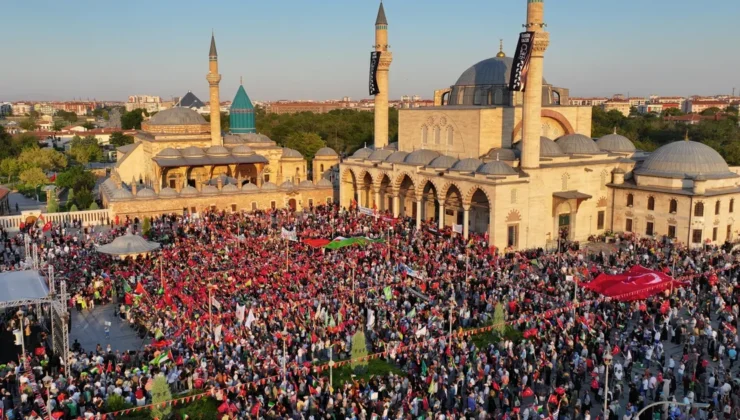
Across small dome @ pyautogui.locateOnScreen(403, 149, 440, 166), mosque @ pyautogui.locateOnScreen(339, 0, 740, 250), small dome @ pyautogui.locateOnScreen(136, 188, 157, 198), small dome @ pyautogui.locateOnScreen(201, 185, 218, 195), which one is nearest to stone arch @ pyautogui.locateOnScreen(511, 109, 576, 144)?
mosque @ pyautogui.locateOnScreen(339, 0, 740, 250)

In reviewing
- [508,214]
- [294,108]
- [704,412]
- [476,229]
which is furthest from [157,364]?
[294,108]

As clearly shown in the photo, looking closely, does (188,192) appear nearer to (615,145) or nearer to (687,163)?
(615,145)

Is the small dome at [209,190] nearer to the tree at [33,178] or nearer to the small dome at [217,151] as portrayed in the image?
the small dome at [217,151]

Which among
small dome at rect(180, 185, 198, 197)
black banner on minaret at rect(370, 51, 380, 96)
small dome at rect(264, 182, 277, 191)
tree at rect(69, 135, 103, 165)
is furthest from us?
tree at rect(69, 135, 103, 165)

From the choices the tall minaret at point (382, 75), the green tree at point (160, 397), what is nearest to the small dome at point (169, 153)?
the tall minaret at point (382, 75)

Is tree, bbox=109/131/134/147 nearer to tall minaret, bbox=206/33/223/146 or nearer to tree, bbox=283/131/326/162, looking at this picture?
tree, bbox=283/131/326/162

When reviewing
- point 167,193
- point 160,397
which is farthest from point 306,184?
point 160,397
